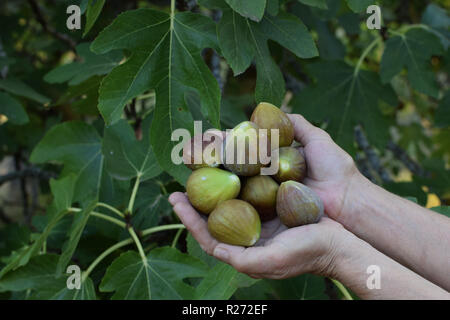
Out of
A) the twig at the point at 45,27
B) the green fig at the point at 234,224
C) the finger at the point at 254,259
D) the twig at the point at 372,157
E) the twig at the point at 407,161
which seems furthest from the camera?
the twig at the point at 407,161

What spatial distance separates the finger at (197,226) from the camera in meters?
1.35

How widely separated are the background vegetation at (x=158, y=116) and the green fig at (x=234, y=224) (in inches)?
6.1

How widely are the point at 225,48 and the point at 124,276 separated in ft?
2.36

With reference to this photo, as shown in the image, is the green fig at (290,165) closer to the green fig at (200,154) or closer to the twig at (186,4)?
the green fig at (200,154)

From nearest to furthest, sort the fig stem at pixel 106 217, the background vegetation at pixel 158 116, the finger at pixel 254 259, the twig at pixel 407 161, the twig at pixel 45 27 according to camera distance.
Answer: the finger at pixel 254 259 → the background vegetation at pixel 158 116 → the fig stem at pixel 106 217 → the twig at pixel 45 27 → the twig at pixel 407 161

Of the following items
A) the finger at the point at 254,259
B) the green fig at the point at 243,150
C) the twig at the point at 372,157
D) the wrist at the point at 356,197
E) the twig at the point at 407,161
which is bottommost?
the twig at the point at 407,161

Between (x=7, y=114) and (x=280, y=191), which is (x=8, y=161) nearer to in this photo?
(x=7, y=114)

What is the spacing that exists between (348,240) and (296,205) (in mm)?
154

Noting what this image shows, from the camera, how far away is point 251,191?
142 cm

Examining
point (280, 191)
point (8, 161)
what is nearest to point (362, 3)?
point (280, 191)

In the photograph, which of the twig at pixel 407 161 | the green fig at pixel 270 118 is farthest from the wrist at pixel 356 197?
the twig at pixel 407 161

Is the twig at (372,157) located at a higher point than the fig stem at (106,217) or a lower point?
lower

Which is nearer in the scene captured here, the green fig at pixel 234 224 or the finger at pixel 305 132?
the green fig at pixel 234 224

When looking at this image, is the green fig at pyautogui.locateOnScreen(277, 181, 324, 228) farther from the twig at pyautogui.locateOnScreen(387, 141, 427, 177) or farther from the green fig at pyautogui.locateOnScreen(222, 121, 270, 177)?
the twig at pyautogui.locateOnScreen(387, 141, 427, 177)
